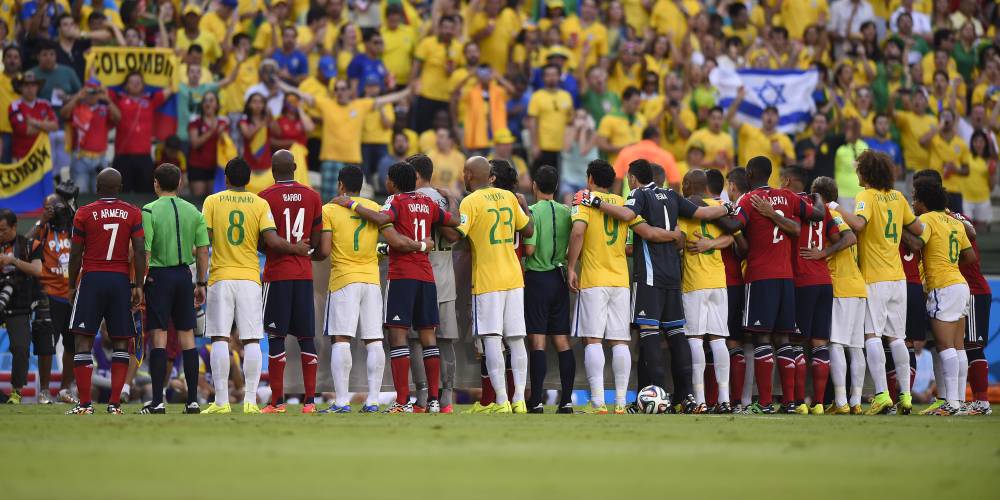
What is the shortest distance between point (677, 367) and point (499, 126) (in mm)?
9031

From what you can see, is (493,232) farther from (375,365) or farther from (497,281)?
(375,365)

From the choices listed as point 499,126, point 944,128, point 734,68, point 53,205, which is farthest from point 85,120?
point 944,128

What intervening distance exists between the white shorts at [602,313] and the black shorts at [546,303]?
156 millimetres

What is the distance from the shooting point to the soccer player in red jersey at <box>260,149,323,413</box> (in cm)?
1341

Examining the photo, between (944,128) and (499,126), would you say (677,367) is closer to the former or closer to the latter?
(499,126)

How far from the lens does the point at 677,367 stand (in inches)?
555

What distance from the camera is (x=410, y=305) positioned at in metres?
13.5

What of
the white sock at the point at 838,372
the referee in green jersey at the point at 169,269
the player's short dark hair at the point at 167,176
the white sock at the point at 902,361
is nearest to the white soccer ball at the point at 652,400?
the white sock at the point at 838,372

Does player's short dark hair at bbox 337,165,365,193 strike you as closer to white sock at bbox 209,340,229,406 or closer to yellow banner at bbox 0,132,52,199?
white sock at bbox 209,340,229,406

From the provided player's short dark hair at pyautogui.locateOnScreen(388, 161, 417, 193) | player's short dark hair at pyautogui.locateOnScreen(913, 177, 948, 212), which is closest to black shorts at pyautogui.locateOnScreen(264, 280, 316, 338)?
player's short dark hair at pyautogui.locateOnScreen(388, 161, 417, 193)

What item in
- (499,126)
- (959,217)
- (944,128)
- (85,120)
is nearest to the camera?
(959,217)

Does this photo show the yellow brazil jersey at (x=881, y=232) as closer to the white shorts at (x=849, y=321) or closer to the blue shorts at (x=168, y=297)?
the white shorts at (x=849, y=321)

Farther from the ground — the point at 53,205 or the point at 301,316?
the point at 53,205

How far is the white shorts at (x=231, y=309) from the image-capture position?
13.1m
